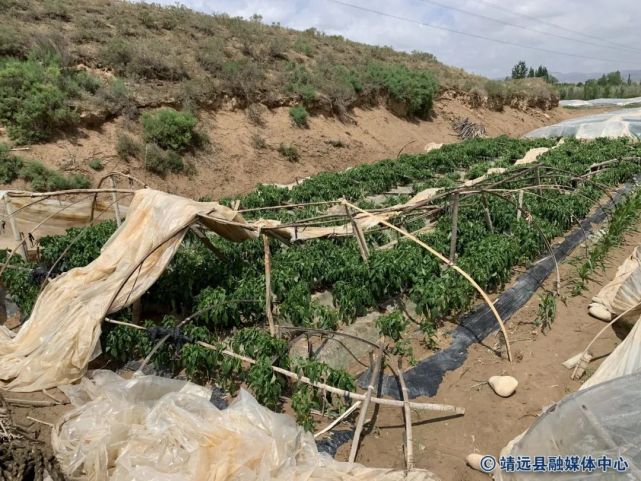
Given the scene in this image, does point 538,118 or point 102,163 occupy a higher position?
point 538,118

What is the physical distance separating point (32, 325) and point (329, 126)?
59.7 feet

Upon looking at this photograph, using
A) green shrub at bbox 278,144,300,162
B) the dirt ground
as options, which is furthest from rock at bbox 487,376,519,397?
green shrub at bbox 278,144,300,162

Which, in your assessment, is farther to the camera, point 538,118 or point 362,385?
point 538,118

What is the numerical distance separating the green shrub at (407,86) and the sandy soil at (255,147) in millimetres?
957

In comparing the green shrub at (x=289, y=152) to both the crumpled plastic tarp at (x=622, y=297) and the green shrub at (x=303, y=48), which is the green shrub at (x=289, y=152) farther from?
the crumpled plastic tarp at (x=622, y=297)

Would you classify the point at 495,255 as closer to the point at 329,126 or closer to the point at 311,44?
the point at 329,126

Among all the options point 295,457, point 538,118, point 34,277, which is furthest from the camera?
point 538,118

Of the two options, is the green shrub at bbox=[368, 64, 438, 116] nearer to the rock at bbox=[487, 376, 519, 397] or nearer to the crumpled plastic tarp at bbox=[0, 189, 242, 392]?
the crumpled plastic tarp at bbox=[0, 189, 242, 392]

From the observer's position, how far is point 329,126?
22047 millimetres

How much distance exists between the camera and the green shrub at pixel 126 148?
50.5ft

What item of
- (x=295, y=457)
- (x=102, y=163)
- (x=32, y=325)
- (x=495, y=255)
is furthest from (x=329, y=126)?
(x=295, y=457)

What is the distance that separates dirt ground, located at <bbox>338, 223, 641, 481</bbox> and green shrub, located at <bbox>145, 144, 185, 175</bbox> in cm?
1270

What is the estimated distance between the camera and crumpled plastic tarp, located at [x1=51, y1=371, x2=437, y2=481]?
319 cm

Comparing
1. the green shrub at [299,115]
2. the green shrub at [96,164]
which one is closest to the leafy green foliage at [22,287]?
the green shrub at [96,164]
